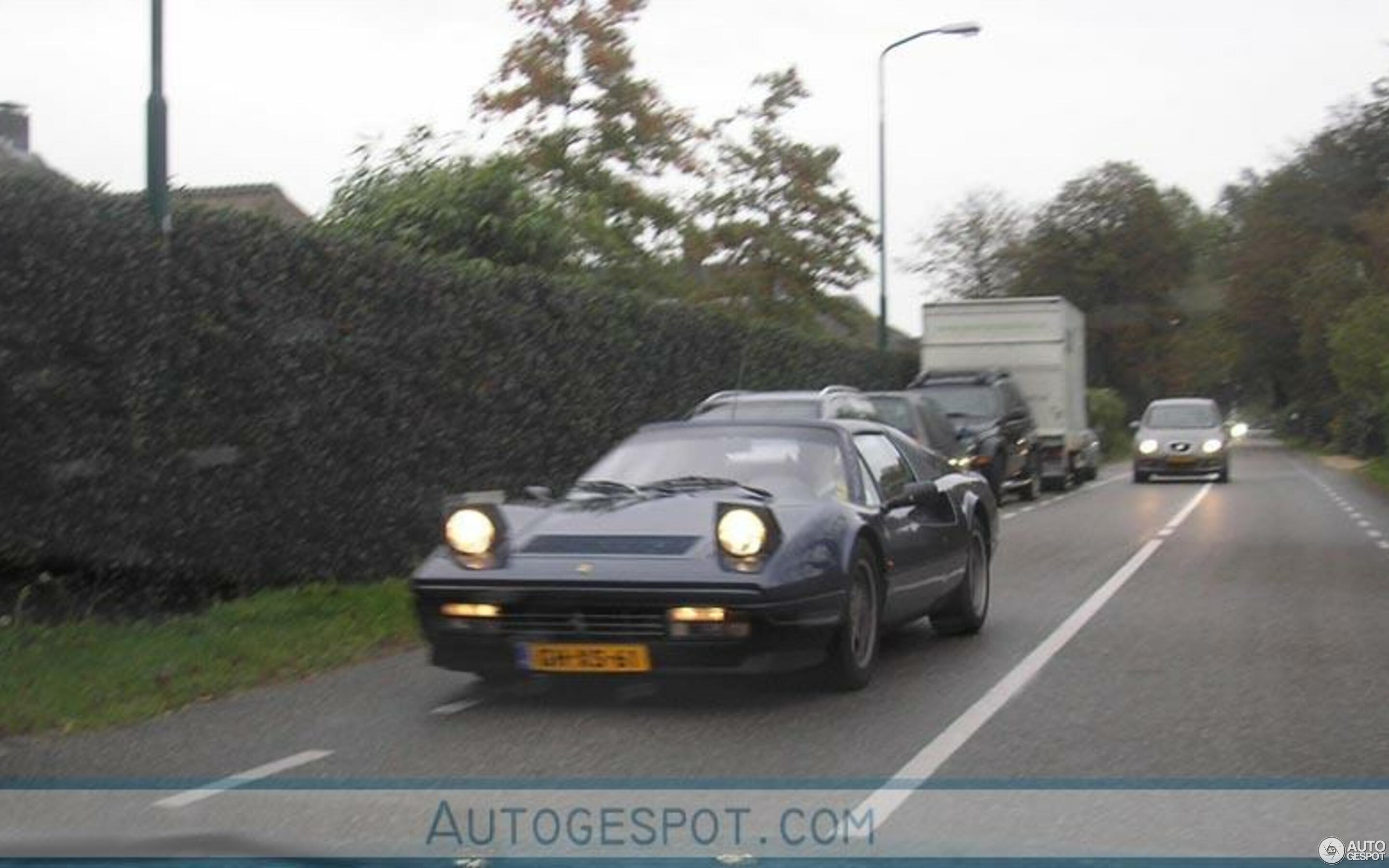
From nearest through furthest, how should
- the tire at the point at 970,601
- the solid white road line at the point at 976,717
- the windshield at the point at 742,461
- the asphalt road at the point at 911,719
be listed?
the solid white road line at the point at 976,717 → the asphalt road at the point at 911,719 → the windshield at the point at 742,461 → the tire at the point at 970,601

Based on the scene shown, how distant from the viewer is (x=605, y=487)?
9.05 meters

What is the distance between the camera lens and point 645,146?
31828 mm

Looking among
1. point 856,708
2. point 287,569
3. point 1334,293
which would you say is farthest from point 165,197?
point 1334,293

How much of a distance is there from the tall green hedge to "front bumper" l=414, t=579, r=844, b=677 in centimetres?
313

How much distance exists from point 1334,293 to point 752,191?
1059 inches

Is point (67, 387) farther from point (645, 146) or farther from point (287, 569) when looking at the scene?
point (645, 146)

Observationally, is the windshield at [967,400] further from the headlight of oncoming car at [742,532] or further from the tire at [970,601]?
the headlight of oncoming car at [742,532]

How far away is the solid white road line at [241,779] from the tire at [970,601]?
14.7 ft

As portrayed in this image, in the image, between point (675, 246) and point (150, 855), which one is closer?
point (150, 855)

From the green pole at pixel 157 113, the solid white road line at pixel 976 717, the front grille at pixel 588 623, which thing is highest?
the green pole at pixel 157 113

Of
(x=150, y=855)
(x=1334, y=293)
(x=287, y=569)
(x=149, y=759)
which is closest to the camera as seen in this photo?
(x=150, y=855)

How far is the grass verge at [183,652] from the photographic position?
8141 mm

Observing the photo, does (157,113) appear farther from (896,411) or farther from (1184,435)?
(1184,435)

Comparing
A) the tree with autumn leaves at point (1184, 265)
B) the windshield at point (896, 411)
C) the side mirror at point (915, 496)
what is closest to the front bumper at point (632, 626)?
the side mirror at point (915, 496)
